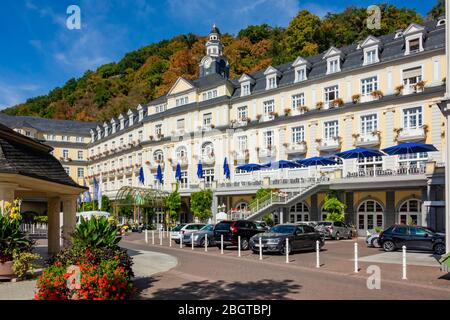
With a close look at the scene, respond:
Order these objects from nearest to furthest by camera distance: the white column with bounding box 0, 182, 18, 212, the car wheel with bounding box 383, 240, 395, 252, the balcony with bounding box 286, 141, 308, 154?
the white column with bounding box 0, 182, 18, 212 < the car wheel with bounding box 383, 240, 395, 252 < the balcony with bounding box 286, 141, 308, 154

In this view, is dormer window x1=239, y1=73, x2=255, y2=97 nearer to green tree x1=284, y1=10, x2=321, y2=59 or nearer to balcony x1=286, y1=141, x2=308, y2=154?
balcony x1=286, y1=141, x2=308, y2=154

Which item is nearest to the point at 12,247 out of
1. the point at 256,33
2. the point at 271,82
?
the point at 271,82

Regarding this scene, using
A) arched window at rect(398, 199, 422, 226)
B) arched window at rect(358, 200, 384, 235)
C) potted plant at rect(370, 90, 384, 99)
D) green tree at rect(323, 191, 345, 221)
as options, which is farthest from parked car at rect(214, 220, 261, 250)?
potted plant at rect(370, 90, 384, 99)

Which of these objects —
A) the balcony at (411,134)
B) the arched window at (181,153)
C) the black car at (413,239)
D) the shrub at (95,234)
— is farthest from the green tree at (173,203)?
the shrub at (95,234)

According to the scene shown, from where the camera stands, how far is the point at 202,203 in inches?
1740

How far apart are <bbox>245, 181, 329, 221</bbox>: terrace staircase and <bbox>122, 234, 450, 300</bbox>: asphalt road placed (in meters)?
16.6

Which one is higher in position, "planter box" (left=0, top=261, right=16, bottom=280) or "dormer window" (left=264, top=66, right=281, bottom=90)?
"dormer window" (left=264, top=66, right=281, bottom=90)

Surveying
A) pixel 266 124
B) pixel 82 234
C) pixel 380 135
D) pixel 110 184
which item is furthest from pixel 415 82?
pixel 110 184

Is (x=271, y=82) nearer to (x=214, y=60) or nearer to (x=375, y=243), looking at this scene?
(x=214, y=60)

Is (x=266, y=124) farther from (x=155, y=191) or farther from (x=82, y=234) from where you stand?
(x=82, y=234)

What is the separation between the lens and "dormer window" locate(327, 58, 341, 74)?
39.9 meters

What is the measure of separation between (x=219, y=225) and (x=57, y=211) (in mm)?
9069

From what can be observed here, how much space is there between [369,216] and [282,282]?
2459 cm

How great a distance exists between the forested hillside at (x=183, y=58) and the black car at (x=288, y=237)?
42690 millimetres
